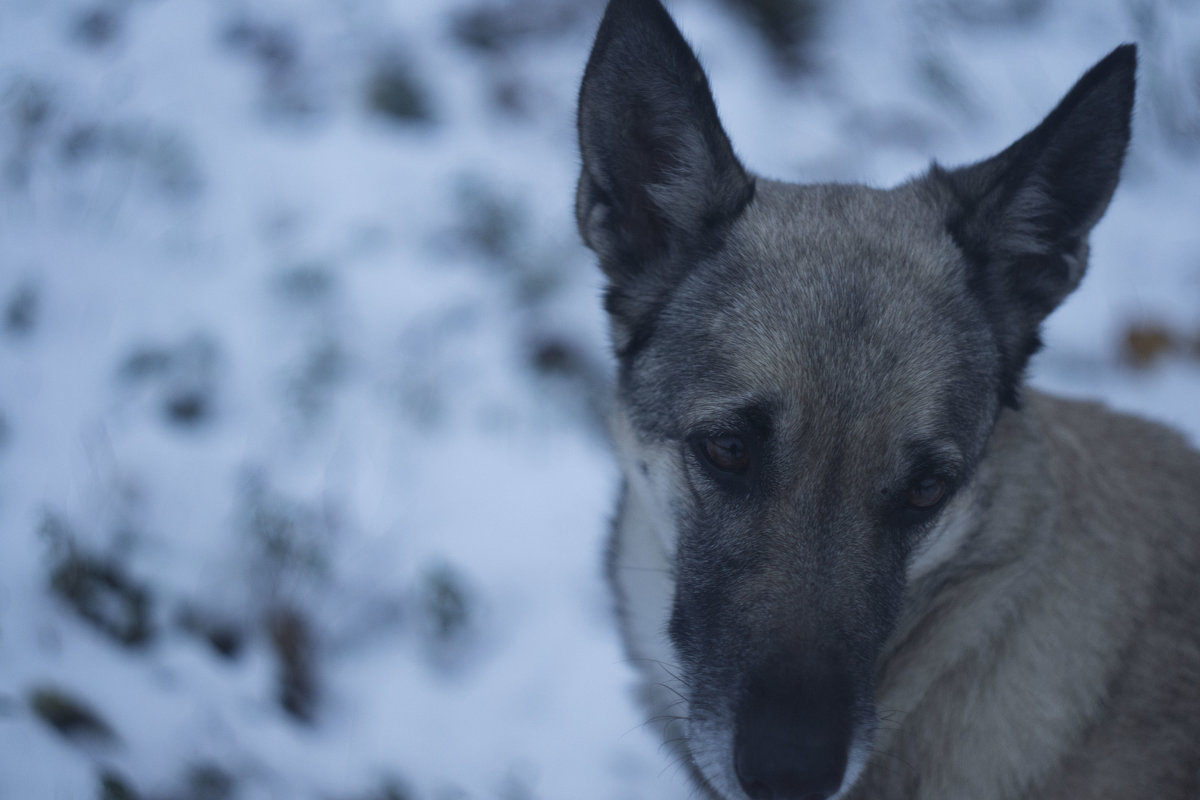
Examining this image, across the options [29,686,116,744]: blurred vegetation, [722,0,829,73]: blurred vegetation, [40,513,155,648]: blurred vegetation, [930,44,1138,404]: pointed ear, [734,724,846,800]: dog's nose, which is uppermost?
[722,0,829,73]: blurred vegetation

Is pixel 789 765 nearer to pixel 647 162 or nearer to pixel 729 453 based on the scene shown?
pixel 729 453

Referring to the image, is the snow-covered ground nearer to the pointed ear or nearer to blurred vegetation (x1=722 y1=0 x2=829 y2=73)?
blurred vegetation (x1=722 y1=0 x2=829 y2=73)

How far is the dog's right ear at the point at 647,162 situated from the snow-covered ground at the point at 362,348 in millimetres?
1701

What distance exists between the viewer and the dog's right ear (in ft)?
7.15

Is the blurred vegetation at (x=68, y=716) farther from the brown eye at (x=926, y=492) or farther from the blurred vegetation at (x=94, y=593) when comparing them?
the brown eye at (x=926, y=492)

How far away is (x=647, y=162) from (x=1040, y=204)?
44.0 inches

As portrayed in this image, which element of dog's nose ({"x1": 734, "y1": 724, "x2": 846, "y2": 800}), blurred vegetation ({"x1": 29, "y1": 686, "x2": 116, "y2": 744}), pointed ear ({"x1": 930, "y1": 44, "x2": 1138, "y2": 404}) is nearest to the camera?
dog's nose ({"x1": 734, "y1": 724, "x2": 846, "y2": 800})

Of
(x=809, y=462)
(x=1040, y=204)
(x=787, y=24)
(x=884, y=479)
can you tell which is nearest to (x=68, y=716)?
(x=809, y=462)

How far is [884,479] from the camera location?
2090 millimetres

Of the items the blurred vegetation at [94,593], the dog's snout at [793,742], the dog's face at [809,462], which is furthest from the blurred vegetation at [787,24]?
the blurred vegetation at [94,593]

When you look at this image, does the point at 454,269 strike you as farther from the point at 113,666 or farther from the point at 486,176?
the point at 113,666

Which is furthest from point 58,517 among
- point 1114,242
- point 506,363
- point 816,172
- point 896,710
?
point 1114,242

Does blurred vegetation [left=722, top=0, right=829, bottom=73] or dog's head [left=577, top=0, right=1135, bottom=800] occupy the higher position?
blurred vegetation [left=722, top=0, right=829, bottom=73]

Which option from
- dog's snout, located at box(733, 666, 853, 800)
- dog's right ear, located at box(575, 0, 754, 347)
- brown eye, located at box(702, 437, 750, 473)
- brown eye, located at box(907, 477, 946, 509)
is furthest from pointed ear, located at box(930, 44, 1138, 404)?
dog's snout, located at box(733, 666, 853, 800)
